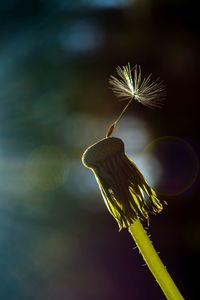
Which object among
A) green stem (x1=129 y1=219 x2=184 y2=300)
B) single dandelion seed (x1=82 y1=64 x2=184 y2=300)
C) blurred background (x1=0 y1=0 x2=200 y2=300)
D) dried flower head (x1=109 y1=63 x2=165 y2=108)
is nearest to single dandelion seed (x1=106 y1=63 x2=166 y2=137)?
dried flower head (x1=109 y1=63 x2=165 y2=108)

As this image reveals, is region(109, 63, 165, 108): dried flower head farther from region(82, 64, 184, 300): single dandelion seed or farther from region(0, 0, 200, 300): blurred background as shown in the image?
region(0, 0, 200, 300): blurred background

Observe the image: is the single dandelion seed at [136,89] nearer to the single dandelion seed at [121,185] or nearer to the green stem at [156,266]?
the single dandelion seed at [121,185]

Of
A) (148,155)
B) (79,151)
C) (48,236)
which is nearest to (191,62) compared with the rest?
(148,155)

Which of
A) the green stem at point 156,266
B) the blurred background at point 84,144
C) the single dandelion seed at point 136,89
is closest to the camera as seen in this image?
the green stem at point 156,266

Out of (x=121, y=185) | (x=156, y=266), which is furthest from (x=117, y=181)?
(x=156, y=266)

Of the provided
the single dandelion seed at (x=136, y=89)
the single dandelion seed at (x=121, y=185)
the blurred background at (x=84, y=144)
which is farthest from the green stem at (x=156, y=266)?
the blurred background at (x=84, y=144)
